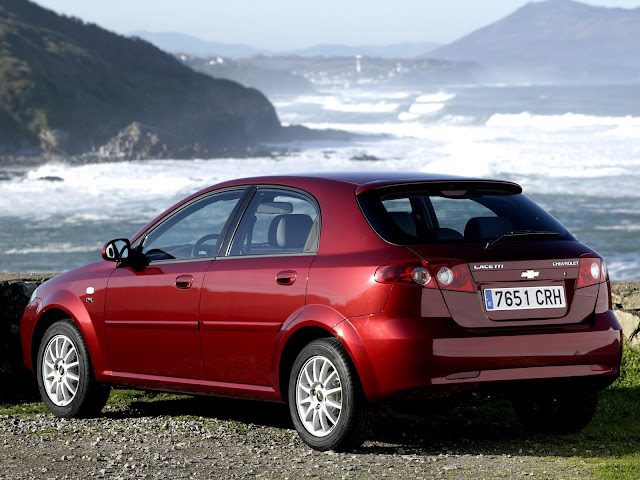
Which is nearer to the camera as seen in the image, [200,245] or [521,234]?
[521,234]

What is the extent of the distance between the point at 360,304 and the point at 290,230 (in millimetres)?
823

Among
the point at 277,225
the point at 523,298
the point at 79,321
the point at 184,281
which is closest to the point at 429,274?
the point at 523,298

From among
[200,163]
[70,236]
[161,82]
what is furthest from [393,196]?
[161,82]

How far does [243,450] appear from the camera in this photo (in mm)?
5883

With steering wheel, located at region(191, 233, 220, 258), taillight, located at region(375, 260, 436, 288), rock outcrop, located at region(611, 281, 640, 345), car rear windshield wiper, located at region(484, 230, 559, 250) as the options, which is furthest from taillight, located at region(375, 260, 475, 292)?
rock outcrop, located at region(611, 281, 640, 345)

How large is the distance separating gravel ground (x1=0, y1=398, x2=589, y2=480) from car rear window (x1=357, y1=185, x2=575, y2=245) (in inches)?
44.2

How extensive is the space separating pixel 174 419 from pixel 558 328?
264 centimetres

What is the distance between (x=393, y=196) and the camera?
575cm

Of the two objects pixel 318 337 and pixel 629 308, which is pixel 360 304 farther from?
pixel 629 308

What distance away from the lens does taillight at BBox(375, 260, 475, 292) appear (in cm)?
526

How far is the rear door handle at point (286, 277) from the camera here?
18.7 feet

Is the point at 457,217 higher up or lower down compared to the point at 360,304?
higher up

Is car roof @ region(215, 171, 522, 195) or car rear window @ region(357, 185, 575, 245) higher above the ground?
car roof @ region(215, 171, 522, 195)

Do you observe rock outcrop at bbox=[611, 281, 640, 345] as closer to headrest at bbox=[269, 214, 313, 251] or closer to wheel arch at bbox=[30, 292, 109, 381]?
headrest at bbox=[269, 214, 313, 251]
